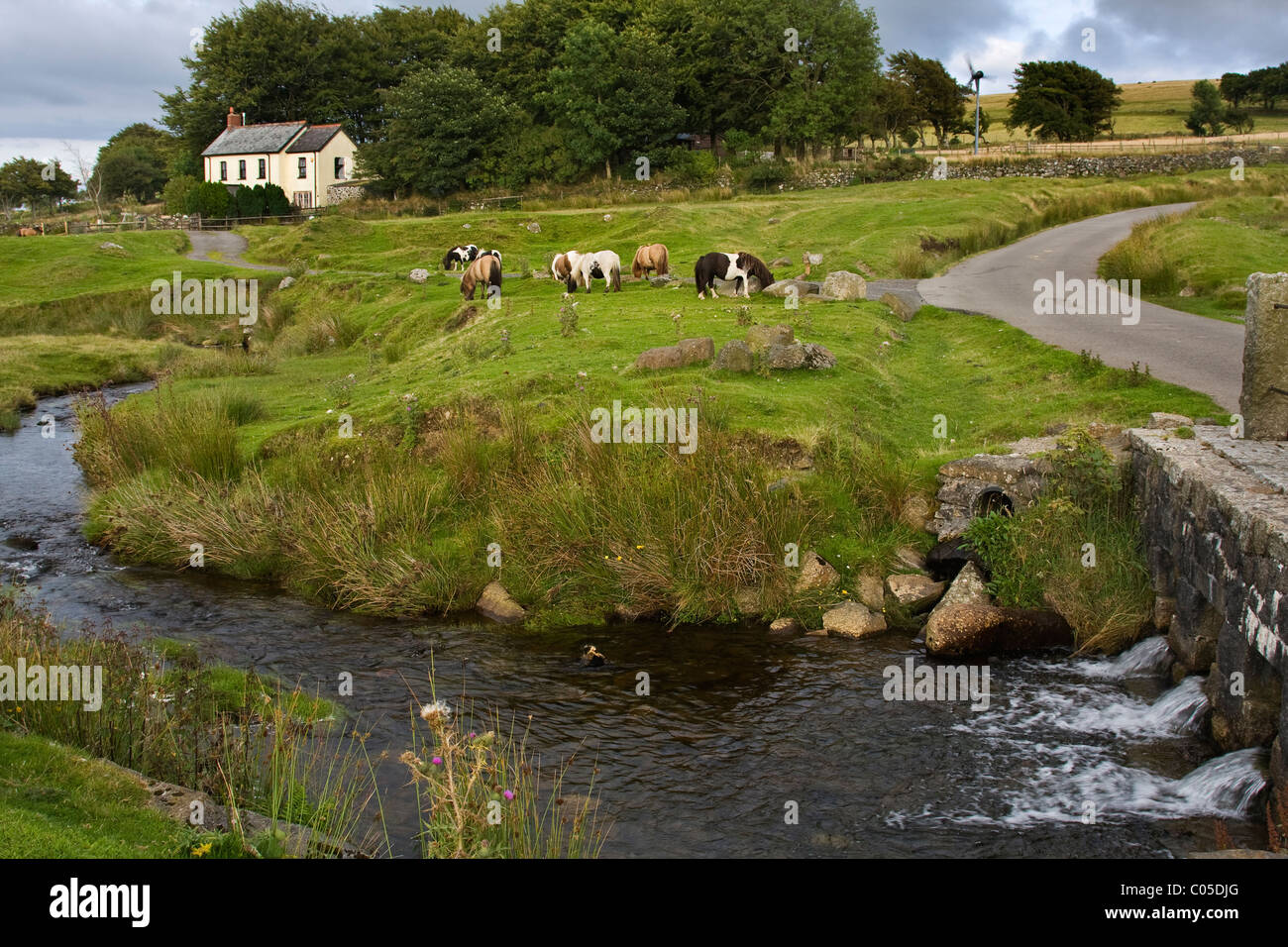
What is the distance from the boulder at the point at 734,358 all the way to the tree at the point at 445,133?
173 ft

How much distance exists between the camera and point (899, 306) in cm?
2558

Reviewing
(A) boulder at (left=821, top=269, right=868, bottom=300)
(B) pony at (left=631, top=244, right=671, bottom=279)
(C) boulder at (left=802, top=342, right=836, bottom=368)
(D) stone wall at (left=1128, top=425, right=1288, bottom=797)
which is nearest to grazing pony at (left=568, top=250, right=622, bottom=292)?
(B) pony at (left=631, top=244, right=671, bottom=279)

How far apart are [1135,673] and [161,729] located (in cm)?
965

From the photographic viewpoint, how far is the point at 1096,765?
905 cm

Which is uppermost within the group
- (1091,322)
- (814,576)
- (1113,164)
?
(1113,164)

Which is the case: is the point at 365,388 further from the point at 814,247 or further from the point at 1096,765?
the point at 814,247

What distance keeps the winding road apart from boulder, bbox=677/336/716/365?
720cm

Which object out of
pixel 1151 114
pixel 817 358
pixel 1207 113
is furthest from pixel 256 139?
pixel 1151 114

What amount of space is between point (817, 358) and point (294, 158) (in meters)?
68.3

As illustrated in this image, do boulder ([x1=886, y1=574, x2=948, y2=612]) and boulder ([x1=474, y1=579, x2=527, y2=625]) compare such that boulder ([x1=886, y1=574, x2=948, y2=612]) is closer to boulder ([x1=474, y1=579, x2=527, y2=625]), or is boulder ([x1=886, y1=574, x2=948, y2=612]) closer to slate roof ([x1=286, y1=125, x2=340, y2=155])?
boulder ([x1=474, y1=579, x2=527, y2=625])

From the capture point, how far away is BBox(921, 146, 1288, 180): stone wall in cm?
6353

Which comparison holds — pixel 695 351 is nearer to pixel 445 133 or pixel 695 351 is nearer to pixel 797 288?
pixel 797 288

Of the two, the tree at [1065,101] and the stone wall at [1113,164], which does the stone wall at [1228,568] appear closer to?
the stone wall at [1113,164]
